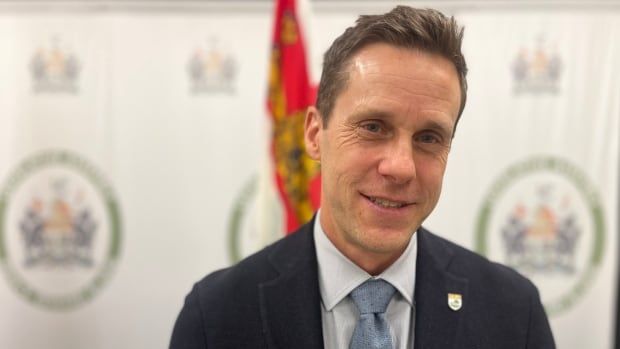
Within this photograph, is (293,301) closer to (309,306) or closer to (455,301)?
(309,306)

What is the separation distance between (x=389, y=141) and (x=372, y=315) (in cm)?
40

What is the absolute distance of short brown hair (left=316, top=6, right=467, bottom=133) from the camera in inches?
42.6

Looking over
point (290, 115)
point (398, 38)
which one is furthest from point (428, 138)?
point (290, 115)

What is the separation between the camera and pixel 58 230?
357 centimetres

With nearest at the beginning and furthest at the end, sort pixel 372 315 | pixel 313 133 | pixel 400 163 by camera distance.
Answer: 1. pixel 400 163
2. pixel 372 315
3. pixel 313 133

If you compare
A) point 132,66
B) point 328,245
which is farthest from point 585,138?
point 132,66

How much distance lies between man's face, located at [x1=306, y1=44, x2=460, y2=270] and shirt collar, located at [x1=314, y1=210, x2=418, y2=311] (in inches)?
4.2

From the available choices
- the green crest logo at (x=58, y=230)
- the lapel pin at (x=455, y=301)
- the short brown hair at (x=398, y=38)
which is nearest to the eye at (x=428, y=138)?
the short brown hair at (x=398, y=38)

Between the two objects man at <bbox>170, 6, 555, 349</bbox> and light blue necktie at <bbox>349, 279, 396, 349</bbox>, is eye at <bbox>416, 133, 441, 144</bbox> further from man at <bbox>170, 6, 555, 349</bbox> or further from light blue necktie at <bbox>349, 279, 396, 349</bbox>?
light blue necktie at <bbox>349, 279, 396, 349</bbox>

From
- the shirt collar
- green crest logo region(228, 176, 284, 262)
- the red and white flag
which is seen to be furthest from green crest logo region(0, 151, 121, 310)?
the shirt collar

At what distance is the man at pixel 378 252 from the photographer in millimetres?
1081

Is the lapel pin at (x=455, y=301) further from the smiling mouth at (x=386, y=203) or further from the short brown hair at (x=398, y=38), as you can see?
the short brown hair at (x=398, y=38)

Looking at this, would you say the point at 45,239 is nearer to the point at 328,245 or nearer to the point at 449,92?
the point at 328,245

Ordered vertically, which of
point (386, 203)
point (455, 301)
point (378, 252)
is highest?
point (386, 203)
